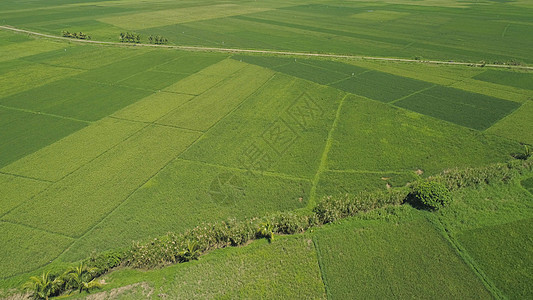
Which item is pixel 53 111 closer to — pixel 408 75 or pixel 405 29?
pixel 408 75

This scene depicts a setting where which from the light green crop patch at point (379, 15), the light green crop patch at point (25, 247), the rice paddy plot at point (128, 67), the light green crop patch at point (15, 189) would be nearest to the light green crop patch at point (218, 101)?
the light green crop patch at point (15, 189)

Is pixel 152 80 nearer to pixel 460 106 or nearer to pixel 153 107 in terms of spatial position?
pixel 153 107

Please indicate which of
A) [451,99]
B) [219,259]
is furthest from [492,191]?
[219,259]

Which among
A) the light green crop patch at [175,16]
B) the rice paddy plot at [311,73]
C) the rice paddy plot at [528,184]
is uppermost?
the light green crop patch at [175,16]

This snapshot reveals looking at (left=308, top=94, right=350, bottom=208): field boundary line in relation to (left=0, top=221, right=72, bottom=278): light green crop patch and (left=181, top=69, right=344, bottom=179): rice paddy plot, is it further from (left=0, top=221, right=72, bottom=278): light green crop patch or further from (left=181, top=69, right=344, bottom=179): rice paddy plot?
(left=0, top=221, right=72, bottom=278): light green crop patch

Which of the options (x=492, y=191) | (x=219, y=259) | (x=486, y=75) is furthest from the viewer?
(x=486, y=75)

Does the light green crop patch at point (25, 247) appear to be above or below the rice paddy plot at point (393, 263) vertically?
below

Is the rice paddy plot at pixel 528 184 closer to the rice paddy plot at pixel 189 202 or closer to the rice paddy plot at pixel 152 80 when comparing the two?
→ the rice paddy plot at pixel 189 202
